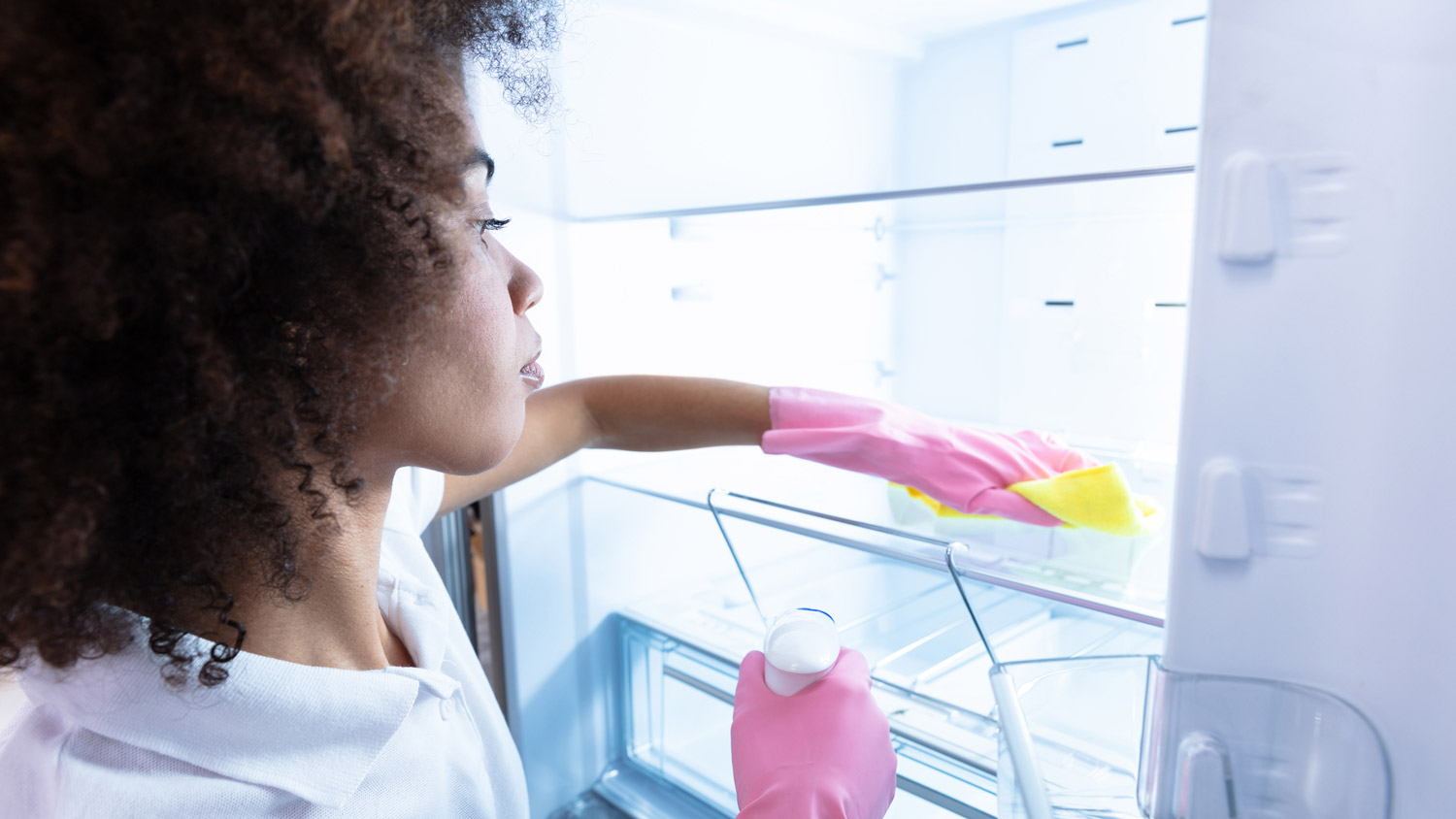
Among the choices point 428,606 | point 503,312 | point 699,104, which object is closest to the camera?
point 503,312

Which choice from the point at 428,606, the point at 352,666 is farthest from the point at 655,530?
the point at 352,666

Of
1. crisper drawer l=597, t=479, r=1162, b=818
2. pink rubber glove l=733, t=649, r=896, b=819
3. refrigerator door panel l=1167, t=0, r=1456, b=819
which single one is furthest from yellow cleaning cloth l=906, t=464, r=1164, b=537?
refrigerator door panel l=1167, t=0, r=1456, b=819

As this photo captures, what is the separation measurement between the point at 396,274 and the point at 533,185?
2.73 feet

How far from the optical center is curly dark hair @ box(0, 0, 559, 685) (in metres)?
0.37

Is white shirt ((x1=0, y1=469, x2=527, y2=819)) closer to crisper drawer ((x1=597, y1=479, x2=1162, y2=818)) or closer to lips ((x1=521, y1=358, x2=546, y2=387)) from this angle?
lips ((x1=521, y1=358, x2=546, y2=387))

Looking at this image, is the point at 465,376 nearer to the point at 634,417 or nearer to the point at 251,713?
the point at 251,713

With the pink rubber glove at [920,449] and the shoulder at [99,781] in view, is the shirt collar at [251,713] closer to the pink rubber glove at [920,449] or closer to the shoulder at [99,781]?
the shoulder at [99,781]

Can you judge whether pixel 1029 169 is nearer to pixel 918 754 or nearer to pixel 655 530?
pixel 655 530

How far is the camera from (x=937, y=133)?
1833 millimetres

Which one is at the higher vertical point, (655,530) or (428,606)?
(428,606)

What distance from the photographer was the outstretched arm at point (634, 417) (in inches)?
37.3

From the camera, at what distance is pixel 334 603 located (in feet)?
2.09

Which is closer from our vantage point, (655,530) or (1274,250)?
(1274,250)

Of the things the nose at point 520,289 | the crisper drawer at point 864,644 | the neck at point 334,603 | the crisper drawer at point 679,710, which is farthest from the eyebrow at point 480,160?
the crisper drawer at point 679,710
